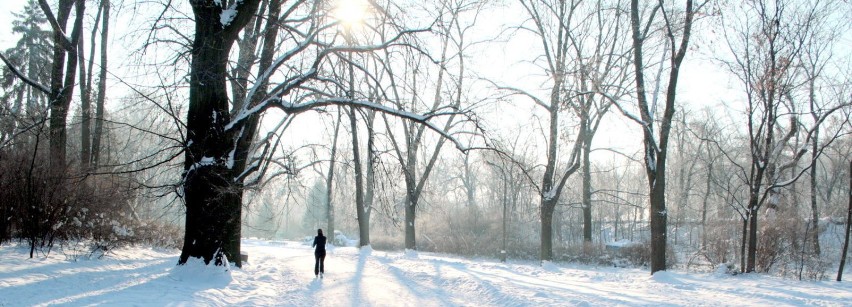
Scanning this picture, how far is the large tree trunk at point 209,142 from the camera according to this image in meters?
9.27

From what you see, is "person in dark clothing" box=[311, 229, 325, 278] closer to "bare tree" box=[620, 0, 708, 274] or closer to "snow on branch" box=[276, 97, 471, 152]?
"snow on branch" box=[276, 97, 471, 152]

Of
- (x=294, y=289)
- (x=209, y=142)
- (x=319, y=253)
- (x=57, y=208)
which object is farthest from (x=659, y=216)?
(x=57, y=208)

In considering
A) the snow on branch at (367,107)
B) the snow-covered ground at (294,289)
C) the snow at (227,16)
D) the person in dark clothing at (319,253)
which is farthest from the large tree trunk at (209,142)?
the person in dark clothing at (319,253)

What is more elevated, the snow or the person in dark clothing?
the snow

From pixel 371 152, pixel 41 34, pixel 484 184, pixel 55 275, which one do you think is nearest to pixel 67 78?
pixel 55 275

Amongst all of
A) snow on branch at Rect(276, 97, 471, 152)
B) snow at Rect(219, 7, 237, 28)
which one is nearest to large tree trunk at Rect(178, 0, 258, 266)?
snow at Rect(219, 7, 237, 28)

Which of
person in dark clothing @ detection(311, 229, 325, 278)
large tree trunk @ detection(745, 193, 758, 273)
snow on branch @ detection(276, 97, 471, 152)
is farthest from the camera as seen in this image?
large tree trunk @ detection(745, 193, 758, 273)

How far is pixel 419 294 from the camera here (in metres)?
10.5

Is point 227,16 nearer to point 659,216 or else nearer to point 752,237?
point 659,216

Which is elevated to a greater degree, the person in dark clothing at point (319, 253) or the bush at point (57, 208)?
the bush at point (57, 208)

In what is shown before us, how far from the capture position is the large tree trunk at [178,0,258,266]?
30.4 ft

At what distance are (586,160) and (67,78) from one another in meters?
21.7

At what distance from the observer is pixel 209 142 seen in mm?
9461

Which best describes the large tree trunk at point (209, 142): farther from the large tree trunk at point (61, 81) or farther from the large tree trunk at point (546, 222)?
the large tree trunk at point (546, 222)
